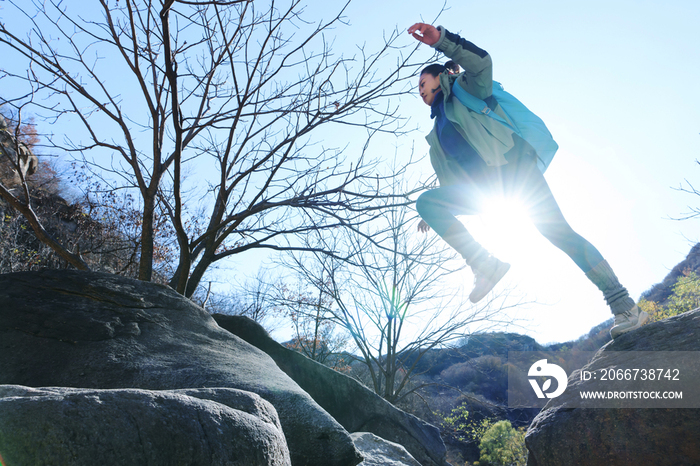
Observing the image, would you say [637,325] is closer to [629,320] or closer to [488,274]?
[629,320]

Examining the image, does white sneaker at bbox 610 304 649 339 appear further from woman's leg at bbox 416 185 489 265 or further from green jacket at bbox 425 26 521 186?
green jacket at bbox 425 26 521 186

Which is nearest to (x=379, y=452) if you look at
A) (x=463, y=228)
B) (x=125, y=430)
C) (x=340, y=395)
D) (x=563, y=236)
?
(x=340, y=395)

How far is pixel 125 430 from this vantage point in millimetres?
1287

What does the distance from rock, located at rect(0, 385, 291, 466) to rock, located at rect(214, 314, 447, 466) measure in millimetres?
2824

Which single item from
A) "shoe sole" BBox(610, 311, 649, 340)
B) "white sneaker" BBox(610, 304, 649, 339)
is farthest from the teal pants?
"shoe sole" BBox(610, 311, 649, 340)

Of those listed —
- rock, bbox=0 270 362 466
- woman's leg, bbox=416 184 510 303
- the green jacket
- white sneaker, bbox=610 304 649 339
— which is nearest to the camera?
rock, bbox=0 270 362 466

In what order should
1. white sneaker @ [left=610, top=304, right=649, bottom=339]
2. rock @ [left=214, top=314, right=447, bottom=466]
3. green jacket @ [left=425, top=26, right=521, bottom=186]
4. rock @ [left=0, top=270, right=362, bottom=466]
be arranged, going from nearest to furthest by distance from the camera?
1. rock @ [left=0, top=270, right=362, bottom=466]
2. green jacket @ [left=425, top=26, right=521, bottom=186]
3. white sneaker @ [left=610, top=304, right=649, bottom=339]
4. rock @ [left=214, top=314, right=447, bottom=466]

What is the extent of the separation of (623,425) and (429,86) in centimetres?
242

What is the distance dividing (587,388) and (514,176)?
1.50 meters

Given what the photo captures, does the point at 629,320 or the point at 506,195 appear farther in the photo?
the point at 629,320

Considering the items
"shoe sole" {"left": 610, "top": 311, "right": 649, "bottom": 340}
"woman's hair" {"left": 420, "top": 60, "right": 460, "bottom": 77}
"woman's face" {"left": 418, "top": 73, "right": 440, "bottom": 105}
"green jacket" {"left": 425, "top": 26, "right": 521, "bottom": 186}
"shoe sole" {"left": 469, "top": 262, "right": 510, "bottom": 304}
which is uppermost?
"woman's hair" {"left": 420, "top": 60, "right": 460, "bottom": 77}

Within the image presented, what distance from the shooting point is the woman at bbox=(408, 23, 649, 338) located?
2.51 meters

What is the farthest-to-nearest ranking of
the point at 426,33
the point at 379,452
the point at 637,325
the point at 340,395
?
the point at 340,395
the point at 379,452
the point at 637,325
the point at 426,33

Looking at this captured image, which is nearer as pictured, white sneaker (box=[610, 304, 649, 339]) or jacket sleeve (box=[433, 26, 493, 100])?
jacket sleeve (box=[433, 26, 493, 100])
